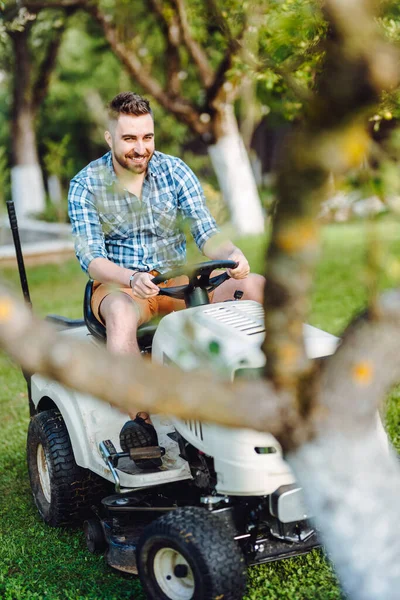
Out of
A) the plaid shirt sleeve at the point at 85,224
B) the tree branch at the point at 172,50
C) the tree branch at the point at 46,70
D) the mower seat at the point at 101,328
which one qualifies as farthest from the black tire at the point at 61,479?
the tree branch at the point at 46,70

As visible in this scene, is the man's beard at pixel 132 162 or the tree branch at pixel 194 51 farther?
the tree branch at pixel 194 51

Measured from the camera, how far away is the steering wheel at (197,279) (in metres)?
3.25

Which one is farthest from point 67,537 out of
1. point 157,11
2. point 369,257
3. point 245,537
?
point 157,11

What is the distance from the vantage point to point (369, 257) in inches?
70.9

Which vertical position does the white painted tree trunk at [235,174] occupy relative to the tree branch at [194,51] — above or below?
below

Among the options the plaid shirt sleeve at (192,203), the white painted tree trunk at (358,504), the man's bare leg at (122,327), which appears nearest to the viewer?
the white painted tree trunk at (358,504)

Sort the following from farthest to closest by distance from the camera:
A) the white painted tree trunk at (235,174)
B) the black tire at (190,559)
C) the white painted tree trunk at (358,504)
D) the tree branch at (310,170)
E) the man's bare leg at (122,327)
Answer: the white painted tree trunk at (235,174)
the man's bare leg at (122,327)
the black tire at (190,559)
the white painted tree trunk at (358,504)
the tree branch at (310,170)

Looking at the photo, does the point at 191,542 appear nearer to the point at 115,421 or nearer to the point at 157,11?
the point at 115,421

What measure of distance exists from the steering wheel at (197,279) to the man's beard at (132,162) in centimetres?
62

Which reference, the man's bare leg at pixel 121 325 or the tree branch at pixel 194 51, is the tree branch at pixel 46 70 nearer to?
the tree branch at pixel 194 51

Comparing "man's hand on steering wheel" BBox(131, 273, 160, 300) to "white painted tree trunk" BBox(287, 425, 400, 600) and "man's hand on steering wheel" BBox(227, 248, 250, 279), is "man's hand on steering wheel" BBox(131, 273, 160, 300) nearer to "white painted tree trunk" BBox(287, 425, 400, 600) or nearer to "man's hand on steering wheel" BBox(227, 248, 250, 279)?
"man's hand on steering wheel" BBox(227, 248, 250, 279)

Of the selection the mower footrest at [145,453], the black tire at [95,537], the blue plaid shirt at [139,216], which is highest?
the blue plaid shirt at [139,216]

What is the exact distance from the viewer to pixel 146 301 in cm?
356

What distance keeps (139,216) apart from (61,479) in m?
1.13
